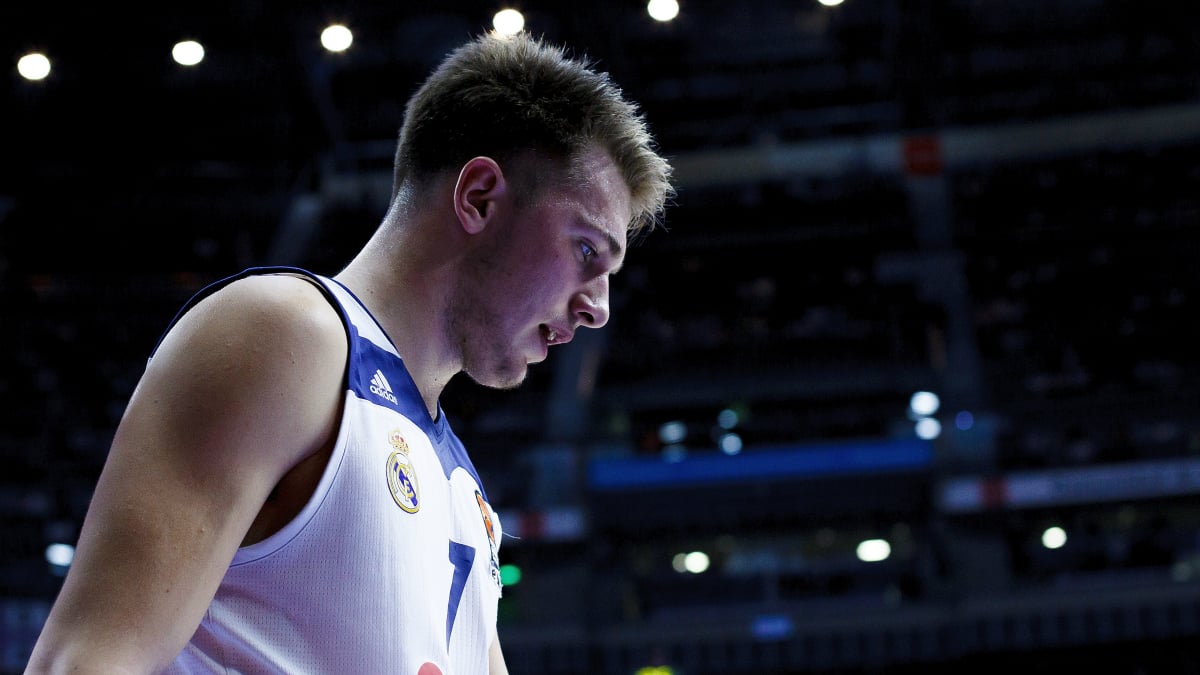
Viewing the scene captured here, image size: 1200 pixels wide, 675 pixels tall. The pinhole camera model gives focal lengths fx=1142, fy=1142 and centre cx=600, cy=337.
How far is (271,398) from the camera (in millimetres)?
1001

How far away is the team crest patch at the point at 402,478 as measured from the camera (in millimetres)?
1139

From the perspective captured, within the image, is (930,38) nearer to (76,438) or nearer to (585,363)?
(585,363)

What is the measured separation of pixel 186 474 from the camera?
955mm

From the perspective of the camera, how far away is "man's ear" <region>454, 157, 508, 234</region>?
4.27 ft

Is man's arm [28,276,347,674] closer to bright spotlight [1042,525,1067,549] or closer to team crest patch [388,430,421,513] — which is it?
team crest patch [388,430,421,513]

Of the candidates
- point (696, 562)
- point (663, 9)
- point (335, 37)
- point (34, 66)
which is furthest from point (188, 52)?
point (696, 562)

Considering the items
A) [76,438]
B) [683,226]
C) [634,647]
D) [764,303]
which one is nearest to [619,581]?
[634,647]

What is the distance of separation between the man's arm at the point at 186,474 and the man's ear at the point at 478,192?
300mm

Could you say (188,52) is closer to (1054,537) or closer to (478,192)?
(478,192)

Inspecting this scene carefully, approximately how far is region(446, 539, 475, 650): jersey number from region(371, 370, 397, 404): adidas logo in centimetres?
20

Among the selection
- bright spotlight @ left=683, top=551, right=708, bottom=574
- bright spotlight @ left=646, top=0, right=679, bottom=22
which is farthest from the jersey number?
bright spotlight @ left=683, top=551, right=708, bottom=574

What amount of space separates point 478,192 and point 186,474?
498 millimetres

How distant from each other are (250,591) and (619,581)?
49.9 ft

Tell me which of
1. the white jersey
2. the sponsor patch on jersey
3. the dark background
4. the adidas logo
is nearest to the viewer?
the white jersey
